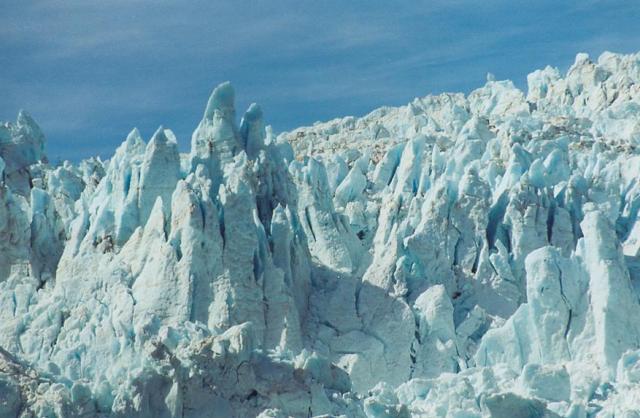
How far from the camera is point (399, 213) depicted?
4084 cm

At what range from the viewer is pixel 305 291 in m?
35.3

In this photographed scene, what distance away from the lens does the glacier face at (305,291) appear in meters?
25.4

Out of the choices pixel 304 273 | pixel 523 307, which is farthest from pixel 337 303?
pixel 523 307

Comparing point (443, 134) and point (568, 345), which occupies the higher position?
point (443, 134)

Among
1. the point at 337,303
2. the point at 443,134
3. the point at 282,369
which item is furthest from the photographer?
the point at 443,134

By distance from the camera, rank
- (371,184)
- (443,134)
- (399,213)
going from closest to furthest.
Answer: (399,213) < (371,184) < (443,134)

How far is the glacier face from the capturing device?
25.4 m

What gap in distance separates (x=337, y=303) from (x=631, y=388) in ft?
31.4

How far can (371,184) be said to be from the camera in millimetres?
50375

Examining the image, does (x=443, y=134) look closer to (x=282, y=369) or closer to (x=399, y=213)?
(x=399, y=213)

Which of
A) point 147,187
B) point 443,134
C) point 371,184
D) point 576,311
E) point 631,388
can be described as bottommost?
point 631,388

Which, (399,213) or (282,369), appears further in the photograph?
(399,213)

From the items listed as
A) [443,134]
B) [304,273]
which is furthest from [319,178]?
[443,134]

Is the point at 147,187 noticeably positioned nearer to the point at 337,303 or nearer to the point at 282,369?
the point at 337,303
